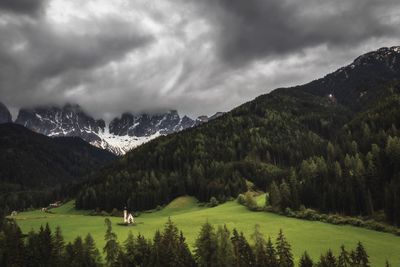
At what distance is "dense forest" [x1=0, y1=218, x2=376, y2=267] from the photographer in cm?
10469

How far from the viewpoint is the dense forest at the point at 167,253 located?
343ft

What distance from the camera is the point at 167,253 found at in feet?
360

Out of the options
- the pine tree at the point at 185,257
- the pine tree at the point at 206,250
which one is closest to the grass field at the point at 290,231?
the pine tree at the point at 185,257

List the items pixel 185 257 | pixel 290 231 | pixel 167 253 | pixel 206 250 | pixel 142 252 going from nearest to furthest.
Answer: pixel 167 253, pixel 185 257, pixel 206 250, pixel 142 252, pixel 290 231

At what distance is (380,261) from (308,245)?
19.5 metres

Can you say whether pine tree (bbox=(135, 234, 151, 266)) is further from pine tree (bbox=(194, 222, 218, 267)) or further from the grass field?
the grass field

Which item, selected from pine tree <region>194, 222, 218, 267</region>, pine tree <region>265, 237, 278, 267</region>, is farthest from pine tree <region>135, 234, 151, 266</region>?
pine tree <region>265, 237, 278, 267</region>

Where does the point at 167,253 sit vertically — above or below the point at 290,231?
below

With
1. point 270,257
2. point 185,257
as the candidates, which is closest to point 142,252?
point 185,257

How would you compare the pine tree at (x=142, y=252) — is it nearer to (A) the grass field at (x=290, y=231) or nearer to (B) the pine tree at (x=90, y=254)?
(B) the pine tree at (x=90, y=254)

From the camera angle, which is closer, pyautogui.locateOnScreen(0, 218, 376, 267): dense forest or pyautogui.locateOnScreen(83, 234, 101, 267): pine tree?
pyautogui.locateOnScreen(0, 218, 376, 267): dense forest

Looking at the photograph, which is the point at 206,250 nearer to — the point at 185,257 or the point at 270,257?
the point at 185,257

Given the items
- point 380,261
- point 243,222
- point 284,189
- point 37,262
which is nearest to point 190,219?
point 243,222

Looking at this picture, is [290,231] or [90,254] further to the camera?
[290,231]
